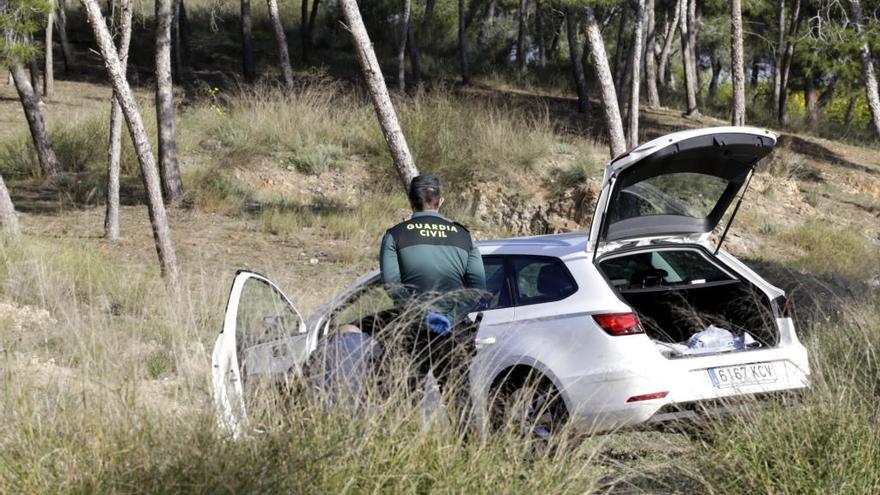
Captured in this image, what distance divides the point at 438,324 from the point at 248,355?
944 millimetres

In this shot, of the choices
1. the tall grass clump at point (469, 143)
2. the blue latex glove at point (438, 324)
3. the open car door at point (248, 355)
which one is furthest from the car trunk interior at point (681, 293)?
the tall grass clump at point (469, 143)

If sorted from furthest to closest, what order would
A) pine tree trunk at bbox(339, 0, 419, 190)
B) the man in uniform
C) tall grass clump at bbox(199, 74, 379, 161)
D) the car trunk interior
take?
tall grass clump at bbox(199, 74, 379, 161) → pine tree trunk at bbox(339, 0, 419, 190) → the car trunk interior → the man in uniform

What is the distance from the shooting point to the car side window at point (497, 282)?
704cm

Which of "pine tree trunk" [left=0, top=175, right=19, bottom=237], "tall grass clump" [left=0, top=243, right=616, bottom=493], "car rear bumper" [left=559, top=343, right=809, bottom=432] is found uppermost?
"tall grass clump" [left=0, top=243, right=616, bottom=493]

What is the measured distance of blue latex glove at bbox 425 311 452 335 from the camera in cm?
555

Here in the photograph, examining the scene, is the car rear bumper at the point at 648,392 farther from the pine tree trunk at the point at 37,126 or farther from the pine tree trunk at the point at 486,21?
the pine tree trunk at the point at 486,21

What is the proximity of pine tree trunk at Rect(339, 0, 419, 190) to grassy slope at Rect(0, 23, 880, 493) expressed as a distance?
1.44 meters

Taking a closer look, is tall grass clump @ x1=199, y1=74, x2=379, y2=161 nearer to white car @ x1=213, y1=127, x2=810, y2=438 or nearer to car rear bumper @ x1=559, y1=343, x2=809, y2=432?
white car @ x1=213, y1=127, x2=810, y2=438

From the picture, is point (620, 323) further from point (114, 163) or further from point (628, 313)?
point (114, 163)

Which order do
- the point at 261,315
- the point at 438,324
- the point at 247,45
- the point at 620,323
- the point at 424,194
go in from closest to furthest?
the point at 438,324, the point at 261,315, the point at 424,194, the point at 620,323, the point at 247,45

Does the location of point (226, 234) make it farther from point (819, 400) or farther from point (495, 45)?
point (495, 45)

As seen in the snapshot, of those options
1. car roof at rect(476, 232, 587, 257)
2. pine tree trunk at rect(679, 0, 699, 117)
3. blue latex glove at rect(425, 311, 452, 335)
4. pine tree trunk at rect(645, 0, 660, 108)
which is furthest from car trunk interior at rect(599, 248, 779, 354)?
pine tree trunk at rect(645, 0, 660, 108)

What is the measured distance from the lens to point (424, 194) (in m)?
6.26

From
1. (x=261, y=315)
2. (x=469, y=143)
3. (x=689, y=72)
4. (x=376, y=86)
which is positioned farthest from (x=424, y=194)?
(x=689, y=72)
